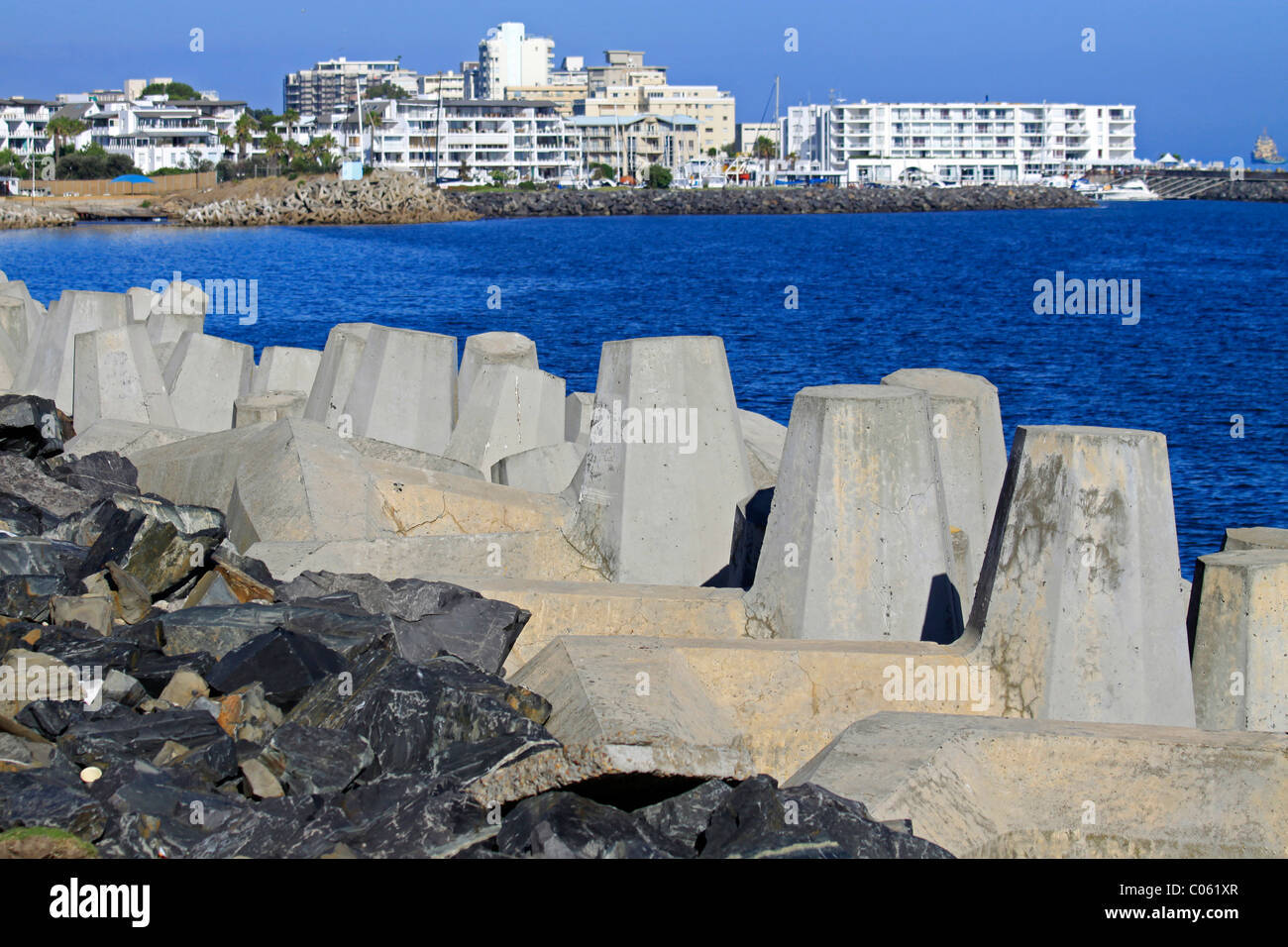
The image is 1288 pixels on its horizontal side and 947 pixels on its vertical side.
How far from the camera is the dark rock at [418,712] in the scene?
4.36 meters

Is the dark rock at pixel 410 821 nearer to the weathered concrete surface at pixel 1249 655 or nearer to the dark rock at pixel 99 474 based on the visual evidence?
the weathered concrete surface at pixel 1249 655

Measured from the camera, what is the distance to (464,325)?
1169 inches

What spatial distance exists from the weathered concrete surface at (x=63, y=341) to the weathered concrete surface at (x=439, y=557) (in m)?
5.68

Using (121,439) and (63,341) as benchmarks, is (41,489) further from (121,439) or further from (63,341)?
(63,341)

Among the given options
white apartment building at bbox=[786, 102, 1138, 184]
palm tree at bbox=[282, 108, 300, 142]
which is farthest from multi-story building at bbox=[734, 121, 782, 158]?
palm tree at bbox=[282, 108, 300, 142]

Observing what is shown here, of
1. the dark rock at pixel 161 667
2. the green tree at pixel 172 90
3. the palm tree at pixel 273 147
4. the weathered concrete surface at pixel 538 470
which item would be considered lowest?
the dark rock at pixel 161 667

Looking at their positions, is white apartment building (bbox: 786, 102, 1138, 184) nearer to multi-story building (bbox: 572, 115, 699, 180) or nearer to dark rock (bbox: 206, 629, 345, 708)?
multi-story building (bbox: 572, 115, 699, 180)

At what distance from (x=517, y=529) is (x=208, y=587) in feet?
6.12

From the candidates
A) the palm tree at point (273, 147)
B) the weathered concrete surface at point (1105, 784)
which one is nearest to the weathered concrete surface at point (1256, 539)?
the weathered concrete surface at point (1105, 784)

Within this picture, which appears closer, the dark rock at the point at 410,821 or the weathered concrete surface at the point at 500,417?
the dark rock at the point at 410,821

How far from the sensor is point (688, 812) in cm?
389

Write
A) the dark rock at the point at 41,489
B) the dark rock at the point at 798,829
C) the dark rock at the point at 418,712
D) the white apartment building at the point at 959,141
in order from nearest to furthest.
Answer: the dark rock at the point at 798,829 < the dark rock at the point at 418,712 < the dark rock at the point at 41,489 < the white apartment building at the point at 959,141

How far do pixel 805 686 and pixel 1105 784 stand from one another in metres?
1.17
